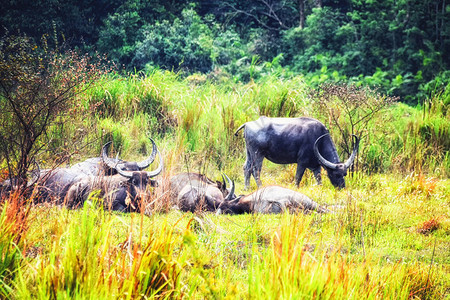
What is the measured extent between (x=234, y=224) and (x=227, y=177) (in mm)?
1155

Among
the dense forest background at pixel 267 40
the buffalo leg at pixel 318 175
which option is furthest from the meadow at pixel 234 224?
the dense forest background at pixel 267 40

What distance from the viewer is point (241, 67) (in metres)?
22.7

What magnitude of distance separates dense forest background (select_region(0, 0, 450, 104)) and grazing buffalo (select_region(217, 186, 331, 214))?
1298cm

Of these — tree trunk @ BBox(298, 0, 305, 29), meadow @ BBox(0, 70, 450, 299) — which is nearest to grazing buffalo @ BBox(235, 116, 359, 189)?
meadow @ BBox(0, 70, 450, 299)

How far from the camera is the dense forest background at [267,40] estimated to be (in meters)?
20.8

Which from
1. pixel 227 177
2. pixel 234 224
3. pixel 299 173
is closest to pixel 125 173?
pixel 227 177

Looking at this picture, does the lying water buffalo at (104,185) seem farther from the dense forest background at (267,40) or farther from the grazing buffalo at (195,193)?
the dense forest background at (267,40)

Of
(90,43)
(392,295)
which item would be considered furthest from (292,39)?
(392,295)

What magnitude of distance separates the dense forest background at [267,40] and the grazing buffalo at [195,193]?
1225 cm

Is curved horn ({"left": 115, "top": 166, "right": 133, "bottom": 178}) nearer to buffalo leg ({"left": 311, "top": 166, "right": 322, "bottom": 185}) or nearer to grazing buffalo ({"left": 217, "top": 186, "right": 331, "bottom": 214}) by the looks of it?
grazing buffalo ({"left": 217, "top": 186, "right": 331, "bottom": 214})

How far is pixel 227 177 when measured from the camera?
22.9ft

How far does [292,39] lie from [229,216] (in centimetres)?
1944

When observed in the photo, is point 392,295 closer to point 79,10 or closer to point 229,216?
point 229,216

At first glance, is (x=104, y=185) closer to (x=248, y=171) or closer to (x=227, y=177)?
(x=227, y=177)
